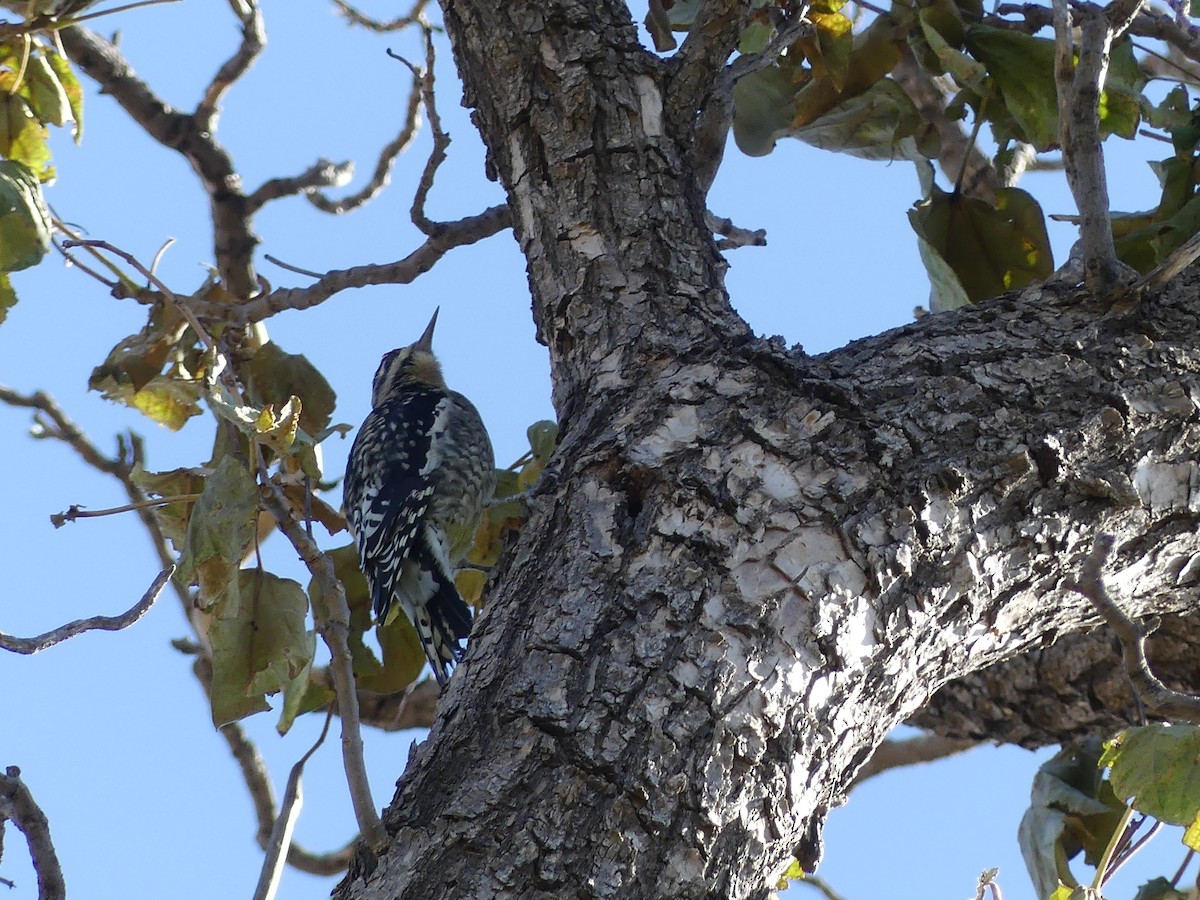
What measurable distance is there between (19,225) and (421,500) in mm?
2012

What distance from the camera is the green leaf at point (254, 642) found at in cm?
219

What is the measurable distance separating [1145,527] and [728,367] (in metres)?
0.68

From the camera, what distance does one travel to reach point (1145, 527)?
6.32 ft

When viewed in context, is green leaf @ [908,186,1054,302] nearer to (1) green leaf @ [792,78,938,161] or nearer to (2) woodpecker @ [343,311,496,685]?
(1) green leaf @ [792,78,938,161]

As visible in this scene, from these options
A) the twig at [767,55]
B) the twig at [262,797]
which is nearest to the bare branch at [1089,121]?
the twig at [767,55]

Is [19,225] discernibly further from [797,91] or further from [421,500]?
[421,500]

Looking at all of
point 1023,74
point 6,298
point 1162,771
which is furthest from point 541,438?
point 1162,771

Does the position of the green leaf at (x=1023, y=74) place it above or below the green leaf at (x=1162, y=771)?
above

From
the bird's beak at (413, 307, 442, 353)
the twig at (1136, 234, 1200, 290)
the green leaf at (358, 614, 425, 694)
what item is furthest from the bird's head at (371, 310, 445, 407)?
the twig at (1136, 234, 1200, 290)

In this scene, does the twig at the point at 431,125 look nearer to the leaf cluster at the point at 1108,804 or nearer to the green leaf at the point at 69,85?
the green leaf at the point at 69,85

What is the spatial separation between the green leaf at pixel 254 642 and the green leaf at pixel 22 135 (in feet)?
4.52

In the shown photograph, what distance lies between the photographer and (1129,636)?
1.62 metres

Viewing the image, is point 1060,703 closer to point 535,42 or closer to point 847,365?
point 847,365

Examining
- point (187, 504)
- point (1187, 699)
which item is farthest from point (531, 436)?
point (1187, 699)
